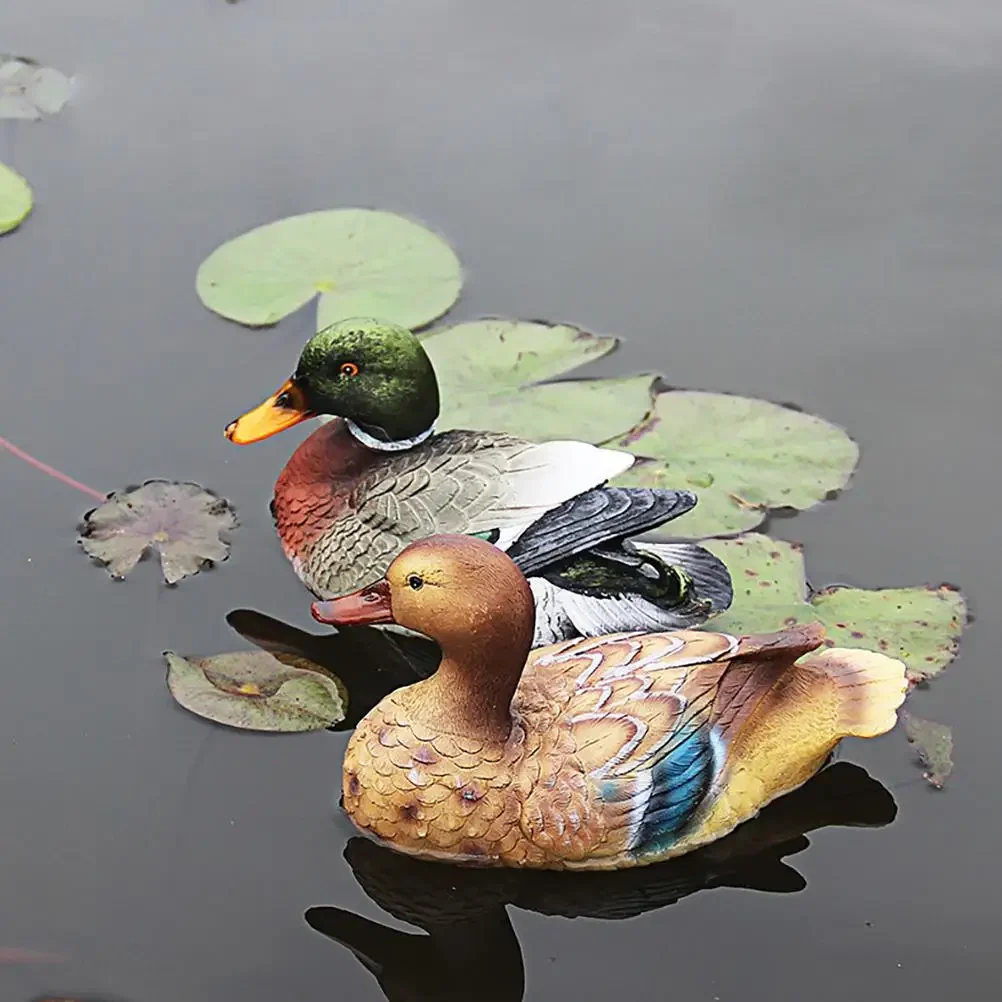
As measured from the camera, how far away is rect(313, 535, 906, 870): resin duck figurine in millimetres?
4227

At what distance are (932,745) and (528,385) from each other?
196cm

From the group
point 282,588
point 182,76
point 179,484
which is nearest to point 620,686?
point 282,588

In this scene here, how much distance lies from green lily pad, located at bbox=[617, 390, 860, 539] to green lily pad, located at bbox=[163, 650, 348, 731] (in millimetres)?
1305

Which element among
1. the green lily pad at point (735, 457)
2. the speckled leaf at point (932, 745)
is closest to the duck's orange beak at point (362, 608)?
the green lily pad at point (735, 457)

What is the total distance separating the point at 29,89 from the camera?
7176 millimetres

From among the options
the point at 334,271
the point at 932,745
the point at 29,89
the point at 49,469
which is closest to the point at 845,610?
the point at 932,745

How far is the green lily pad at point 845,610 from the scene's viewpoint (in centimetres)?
497

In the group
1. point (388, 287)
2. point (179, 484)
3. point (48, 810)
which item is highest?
point (388, 287)

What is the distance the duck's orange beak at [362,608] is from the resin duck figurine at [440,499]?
0.56 m

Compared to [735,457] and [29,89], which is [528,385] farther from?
[29,89]

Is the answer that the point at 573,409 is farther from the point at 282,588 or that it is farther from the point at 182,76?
the point at 182,76

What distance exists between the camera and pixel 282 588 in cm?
527

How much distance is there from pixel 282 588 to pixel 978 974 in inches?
95.7

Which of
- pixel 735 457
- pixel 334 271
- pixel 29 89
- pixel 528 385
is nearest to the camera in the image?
pixel 735 457
